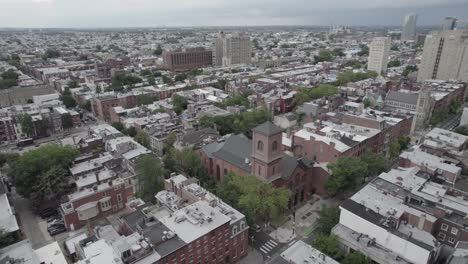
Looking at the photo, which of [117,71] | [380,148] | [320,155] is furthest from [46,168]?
[117,71]

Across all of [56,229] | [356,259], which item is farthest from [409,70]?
[56,229]

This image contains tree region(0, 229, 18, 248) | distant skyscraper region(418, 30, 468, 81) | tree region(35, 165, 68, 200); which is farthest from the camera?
distant skyscraper region(418, 30, 468, 81)

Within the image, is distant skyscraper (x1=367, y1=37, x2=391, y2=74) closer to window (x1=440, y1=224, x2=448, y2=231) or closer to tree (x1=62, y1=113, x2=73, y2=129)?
window (x1=440, y1=224, x2=448, y2=231)

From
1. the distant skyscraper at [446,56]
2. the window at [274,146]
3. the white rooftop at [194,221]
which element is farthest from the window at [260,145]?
the distant skyscraper at [446,56]

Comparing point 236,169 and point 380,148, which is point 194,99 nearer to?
point 236,169

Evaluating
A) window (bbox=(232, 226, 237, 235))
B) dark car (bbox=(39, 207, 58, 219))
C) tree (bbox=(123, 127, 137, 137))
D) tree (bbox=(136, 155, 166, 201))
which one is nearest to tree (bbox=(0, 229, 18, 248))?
dark car (bbox=(39, 207, 58, 219))

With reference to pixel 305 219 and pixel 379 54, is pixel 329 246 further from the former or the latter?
pixel 379 54
